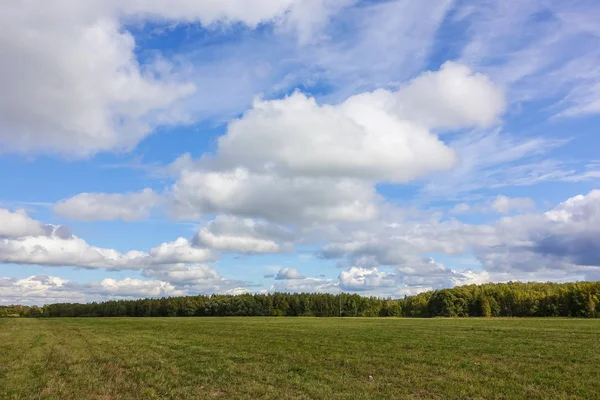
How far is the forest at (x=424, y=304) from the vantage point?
143m

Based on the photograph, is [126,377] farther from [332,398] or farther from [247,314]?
[247,314]

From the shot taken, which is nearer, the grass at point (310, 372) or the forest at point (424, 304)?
the grass at point (310, 372)

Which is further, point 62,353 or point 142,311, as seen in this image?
point 142,311

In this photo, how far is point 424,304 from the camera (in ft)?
580

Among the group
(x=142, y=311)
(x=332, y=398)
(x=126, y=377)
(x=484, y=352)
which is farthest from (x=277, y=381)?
(x=142, y=311)

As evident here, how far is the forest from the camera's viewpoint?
469 ft

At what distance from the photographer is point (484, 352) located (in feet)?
85.0

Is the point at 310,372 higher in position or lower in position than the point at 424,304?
higher

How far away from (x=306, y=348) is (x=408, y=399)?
15.7m

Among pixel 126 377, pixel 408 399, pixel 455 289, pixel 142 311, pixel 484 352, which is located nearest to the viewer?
pixel 408 399

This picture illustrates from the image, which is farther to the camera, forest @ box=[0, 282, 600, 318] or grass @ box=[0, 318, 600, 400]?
forest @ box=[0, 282, 600, 318]

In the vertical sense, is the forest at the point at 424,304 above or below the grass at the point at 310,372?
below

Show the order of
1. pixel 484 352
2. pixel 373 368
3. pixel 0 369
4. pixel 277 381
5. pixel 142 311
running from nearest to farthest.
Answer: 1. pixel 277 381
2. pixel 373 368
3. pixel 0 369
4. pixel 484 352
5. pixel 142 311

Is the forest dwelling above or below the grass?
below
